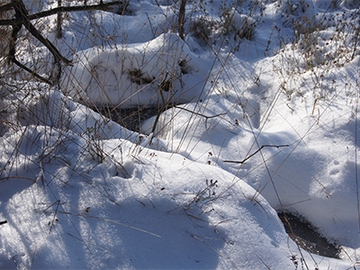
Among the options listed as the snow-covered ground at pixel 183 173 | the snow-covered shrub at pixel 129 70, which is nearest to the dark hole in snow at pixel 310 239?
the snow-covered ground at pixel 183 173

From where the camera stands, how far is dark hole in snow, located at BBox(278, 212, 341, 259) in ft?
5.62

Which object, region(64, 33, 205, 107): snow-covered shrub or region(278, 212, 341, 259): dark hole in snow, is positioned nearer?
region(278, 212, 341, 259): dark hole in snow

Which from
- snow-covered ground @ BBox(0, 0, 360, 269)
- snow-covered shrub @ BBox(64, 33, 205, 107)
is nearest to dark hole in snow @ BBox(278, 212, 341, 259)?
snow-covered ground @ BBox(0, 0, 360, 269)

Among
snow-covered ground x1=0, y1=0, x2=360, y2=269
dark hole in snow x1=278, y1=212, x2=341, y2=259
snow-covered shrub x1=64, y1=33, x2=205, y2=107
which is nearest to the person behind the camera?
snow-covered ground x1=0, y1=0, x2=360, y2=269

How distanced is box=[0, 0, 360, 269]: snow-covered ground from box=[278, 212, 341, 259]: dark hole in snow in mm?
46

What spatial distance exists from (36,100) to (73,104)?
1.00 feet

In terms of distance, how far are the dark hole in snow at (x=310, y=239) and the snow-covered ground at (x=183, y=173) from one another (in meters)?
0.05

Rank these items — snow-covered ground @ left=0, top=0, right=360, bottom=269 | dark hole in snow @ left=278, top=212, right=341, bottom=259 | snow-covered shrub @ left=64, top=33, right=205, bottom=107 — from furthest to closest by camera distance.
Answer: snow-covered shrub @ left=64, top=33, right=205, bottom=107, dark hole in snow @ left=278, top=212, right=341, bottom=259, snow-covered ground @ left=0, top=0, right=360, bottom=269

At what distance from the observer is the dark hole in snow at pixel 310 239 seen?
1714 mm

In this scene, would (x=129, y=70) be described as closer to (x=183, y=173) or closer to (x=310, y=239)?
(x=183, y=173)

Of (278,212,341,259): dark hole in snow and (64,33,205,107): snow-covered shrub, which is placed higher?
(64,33,205,107): snow-covered shrub

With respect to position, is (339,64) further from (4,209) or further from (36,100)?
(4,209)

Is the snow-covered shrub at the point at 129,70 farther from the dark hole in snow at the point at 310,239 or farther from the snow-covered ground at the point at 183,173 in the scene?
the dark hole in snow at the point at 310,239

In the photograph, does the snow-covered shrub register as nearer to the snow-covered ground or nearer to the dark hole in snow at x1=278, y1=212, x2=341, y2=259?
the snow-covered ground
